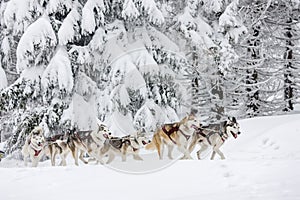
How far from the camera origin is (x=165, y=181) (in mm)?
5164

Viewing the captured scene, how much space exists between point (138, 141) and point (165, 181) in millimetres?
2041

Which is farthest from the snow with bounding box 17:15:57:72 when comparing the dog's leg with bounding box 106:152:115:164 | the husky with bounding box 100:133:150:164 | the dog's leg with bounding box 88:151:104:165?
the dog's leg with bounding box 106:152:115:164

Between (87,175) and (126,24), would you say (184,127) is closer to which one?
(87,175)

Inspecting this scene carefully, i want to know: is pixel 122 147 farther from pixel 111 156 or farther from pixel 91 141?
pixel 91 141

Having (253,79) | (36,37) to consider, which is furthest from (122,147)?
(253,79)

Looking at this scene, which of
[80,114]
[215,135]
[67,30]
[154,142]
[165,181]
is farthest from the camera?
→ [80,114]

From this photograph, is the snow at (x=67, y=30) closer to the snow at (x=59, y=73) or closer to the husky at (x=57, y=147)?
the snow at (x=59, y=73)

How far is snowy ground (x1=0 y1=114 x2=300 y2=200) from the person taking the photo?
15.0 feet

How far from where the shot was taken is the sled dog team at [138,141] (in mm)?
6551

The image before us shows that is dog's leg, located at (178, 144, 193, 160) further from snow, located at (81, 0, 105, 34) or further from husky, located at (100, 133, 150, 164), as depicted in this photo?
snow, located at (81, 0, 105, 34)

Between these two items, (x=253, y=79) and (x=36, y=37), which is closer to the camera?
(x=36, y=37)

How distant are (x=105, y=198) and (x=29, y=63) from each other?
23.0 feet

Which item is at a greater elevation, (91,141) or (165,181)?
(91,141)

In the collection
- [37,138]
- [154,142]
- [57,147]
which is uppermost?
[37,138]
